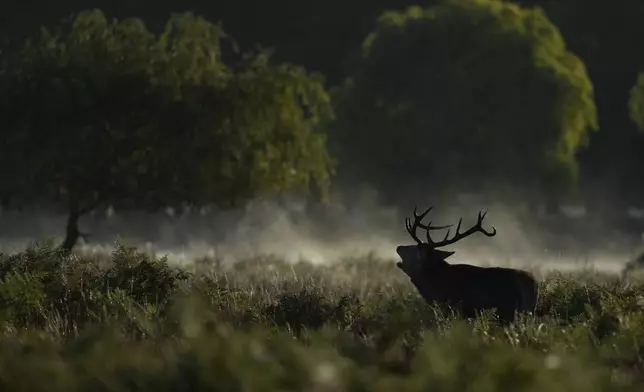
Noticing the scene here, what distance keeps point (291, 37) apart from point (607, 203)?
1916 centimetres

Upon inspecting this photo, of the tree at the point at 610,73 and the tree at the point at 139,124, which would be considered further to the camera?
the tree at the point at 610,73

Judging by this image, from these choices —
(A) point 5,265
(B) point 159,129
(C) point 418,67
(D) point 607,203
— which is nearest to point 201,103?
(B) point 159,129

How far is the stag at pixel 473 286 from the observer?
37.8ft

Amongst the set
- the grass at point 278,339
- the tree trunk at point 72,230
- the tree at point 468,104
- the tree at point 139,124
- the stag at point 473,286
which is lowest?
the grass at point 278,339

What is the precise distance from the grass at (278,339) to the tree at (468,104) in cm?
2261

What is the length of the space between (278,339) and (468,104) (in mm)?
30428

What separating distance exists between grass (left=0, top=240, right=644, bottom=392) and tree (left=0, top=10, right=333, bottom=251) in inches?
262

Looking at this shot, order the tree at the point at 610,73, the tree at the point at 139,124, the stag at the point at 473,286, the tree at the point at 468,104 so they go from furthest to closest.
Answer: the tree at the point at 610,73 < the tree at the point at 468,104 < the tree at the point at 139,124 < the stag at the point at 473,286

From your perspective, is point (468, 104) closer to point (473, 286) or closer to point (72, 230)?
point (72, 230)

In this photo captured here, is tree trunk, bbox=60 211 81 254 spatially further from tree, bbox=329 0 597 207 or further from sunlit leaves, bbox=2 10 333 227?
tree, bbox=329 0 597 207

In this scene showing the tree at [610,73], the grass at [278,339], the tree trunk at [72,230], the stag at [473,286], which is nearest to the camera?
the grass at [278,339]

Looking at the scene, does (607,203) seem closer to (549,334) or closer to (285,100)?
(285,100)

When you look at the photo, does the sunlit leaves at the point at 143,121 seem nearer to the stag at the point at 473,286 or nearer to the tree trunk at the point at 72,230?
the tree trunk at the point at 72,230

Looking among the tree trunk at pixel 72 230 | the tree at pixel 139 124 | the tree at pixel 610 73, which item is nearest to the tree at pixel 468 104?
the tree at pixel 610 73
